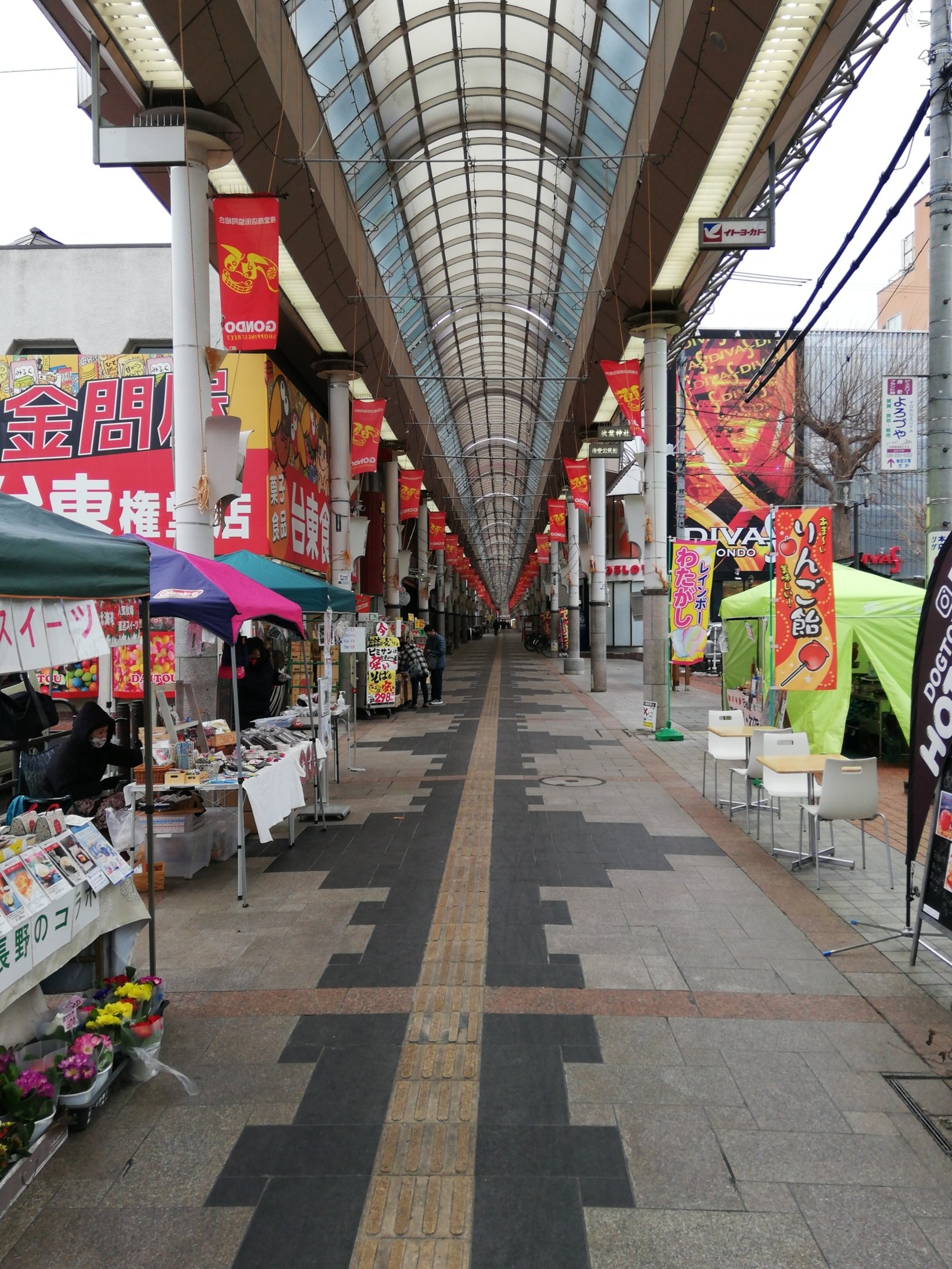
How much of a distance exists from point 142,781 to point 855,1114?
17.5ft

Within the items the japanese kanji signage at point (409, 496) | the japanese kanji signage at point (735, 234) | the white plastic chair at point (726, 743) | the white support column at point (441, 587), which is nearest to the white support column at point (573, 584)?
the japanese kanji signage at point (409, 496)

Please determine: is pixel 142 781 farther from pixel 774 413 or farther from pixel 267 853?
pixel 774 413

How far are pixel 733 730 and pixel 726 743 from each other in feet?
2.39

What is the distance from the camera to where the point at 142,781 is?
682 centimetres

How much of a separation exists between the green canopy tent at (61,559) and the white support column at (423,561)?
26.1 m

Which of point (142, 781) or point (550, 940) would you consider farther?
point (142, 781)

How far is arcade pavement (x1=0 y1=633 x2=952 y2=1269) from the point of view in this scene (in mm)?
2793

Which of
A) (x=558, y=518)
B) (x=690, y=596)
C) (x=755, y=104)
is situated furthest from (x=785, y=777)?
(x=558, y=518)

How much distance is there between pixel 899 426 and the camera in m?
8.97

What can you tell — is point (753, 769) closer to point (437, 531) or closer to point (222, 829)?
point (222, 829)

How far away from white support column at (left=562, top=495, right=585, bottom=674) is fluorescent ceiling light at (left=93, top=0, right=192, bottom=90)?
71.0 ft

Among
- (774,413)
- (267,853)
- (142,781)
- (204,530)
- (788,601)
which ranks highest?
(774,413)

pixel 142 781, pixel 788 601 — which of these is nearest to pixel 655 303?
pixel 788 601

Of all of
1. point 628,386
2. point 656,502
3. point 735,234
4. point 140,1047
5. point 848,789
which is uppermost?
point 735,234
